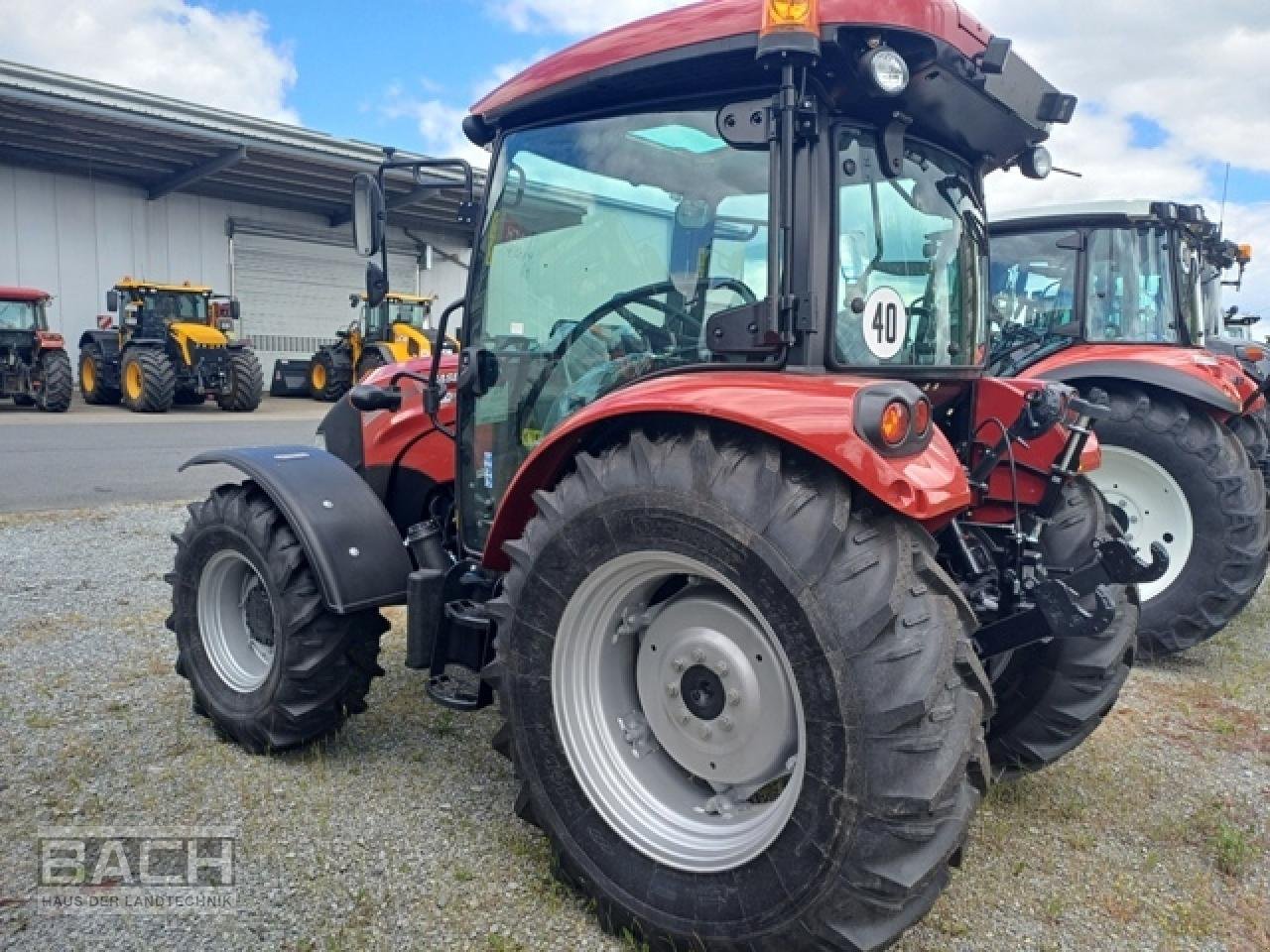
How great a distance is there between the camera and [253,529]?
3.29m

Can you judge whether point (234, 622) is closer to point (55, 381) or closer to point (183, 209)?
point (55, 381)

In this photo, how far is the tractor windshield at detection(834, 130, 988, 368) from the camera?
2.48 m

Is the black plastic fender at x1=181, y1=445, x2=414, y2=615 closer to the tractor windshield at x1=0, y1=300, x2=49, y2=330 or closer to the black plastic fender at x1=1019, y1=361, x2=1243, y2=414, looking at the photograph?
the black plastic fender at x1=1019, y1=361, x2=1243, y2=414

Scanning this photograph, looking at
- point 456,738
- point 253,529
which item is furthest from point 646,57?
point 456,738

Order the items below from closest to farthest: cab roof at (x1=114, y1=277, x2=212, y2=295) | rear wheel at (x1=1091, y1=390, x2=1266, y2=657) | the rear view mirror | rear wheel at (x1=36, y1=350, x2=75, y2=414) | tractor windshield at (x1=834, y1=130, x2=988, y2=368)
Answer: tractor windshield at (x1=834, y1=130, x2=988, y2=368), the rear view mirror, rear wheel at (x1=1091, y1=390, x2=1266, y2=657), rear wheel at (x1=36, y1=350, x2=75, y2=414), cab roof at (x1=114, y1=277, x2=212, y2=295)

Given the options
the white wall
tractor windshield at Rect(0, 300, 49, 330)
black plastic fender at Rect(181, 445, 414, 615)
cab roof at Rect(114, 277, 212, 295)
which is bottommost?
black plastic fender at Rect(181, 445, 414, 615)

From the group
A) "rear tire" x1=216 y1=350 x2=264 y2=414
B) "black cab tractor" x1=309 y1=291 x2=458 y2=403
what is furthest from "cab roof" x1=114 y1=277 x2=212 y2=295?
"black cab tractor" x1=309 y1=291 x2=458 y2=403

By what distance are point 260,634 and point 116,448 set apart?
985cm

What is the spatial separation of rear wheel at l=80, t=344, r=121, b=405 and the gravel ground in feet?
53.2

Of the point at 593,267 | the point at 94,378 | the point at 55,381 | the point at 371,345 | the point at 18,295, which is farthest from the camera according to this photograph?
the point at 371,345

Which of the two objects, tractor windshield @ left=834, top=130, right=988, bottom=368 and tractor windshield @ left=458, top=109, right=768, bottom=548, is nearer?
tractor windshield @ left=834, top=130, right=988, bottom=368

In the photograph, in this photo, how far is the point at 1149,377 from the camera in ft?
16.6

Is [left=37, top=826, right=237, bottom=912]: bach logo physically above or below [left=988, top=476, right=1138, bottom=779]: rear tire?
below

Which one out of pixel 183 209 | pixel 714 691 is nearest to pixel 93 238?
pixel 183 209
